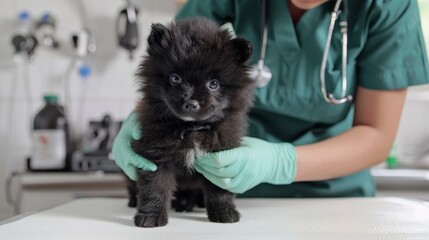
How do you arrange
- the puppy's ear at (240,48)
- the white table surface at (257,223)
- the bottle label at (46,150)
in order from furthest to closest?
the bottle label at (46,150) → the puppy's ear at (240,48) → the white table surface at (257,223)

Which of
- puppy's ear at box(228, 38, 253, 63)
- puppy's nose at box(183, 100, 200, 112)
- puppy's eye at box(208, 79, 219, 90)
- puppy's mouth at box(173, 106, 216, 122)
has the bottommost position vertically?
puppy's mouth at box(173, 106, 216, 122)

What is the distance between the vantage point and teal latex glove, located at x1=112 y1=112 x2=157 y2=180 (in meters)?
0.91

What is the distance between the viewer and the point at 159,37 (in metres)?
0.89

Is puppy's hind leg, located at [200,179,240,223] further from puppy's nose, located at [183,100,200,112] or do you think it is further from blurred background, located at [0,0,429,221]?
blurred background, located at [0,0,429,221]

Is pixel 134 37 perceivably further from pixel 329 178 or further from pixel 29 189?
pixel 329 178

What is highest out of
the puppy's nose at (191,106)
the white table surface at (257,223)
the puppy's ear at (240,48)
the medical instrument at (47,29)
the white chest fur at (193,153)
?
the medical instrument at (47,29)

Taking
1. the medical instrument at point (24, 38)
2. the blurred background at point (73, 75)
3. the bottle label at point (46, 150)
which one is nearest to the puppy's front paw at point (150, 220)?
the bottle label at point (46, 150)

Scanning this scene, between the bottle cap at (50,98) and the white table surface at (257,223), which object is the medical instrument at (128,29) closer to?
the bottle cap at (50,98)

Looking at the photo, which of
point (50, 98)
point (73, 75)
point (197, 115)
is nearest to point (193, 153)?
point (197, 115)

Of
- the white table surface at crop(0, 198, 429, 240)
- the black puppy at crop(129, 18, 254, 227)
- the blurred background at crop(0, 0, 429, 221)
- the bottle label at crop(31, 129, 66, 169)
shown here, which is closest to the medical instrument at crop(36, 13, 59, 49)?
the blurred background at crop(0, 0, 429, 221)

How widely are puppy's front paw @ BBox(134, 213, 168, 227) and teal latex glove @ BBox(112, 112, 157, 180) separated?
0.10 m

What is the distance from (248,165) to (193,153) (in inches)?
6.7

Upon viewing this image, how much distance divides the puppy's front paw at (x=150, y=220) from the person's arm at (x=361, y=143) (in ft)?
1.46

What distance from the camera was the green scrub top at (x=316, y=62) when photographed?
1.25 meters
